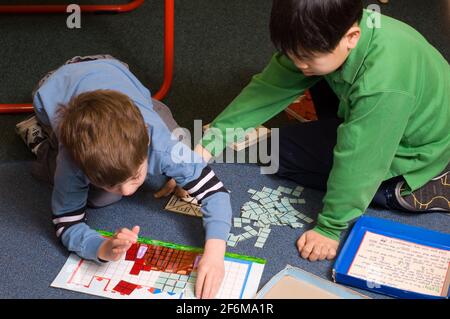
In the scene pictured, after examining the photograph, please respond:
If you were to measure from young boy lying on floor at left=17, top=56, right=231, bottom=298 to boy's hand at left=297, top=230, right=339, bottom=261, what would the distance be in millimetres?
188

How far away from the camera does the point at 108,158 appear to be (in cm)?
109

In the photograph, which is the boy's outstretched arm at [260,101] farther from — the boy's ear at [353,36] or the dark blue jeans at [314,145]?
the boy's ear at [353,36]

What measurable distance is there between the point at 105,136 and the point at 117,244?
0.70ft

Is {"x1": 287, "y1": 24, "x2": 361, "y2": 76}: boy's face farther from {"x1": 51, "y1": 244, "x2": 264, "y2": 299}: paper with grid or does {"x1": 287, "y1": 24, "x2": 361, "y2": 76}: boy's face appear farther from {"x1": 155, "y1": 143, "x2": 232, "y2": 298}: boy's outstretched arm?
{"x1": 51, "y1": 244, "x2": 264, "y2": 299}: paper with grid

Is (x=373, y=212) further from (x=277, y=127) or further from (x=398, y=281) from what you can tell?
(x=277, y=127)

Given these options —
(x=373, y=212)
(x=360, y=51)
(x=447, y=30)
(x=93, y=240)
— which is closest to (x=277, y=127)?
(x=373, y=212)

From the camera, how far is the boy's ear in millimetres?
1187

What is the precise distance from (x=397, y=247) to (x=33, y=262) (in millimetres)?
795

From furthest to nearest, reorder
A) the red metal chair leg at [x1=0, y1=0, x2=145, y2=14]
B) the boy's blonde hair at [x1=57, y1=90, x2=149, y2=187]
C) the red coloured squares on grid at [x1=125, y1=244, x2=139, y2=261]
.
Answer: the red metal chair leg at [x1=0, y1=0, x2=145, y2=14], the red coloured squares on grid at [x1=125, y1=244, x2=139, y2=261], the boy's blonde hair at [x1=57, y1=90, x2=149, y2=187]

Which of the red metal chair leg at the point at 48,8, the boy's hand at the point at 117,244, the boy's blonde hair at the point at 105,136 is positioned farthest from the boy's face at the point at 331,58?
the red metal chair leg at the point at 48,8

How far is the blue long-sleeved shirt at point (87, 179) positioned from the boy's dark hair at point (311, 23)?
302mm

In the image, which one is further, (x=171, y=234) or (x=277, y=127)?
(x=277, y=127)

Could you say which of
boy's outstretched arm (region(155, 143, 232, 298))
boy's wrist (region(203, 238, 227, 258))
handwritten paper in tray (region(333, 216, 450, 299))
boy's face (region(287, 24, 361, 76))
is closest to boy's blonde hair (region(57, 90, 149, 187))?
boy's outstretched arm (region(155, 143, 232, 298))
